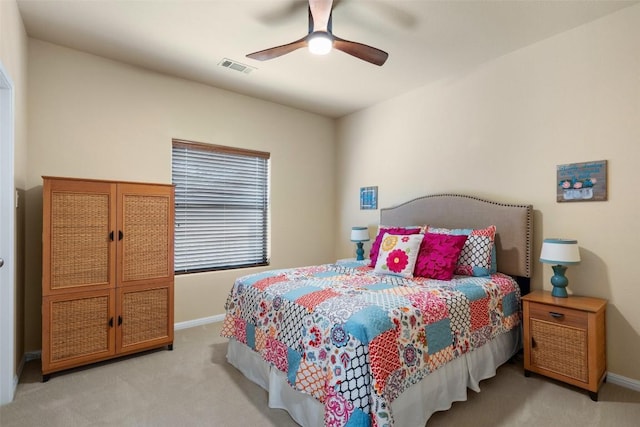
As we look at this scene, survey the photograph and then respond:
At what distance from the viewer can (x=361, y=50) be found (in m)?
2.40

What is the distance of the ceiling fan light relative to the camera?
2.20m

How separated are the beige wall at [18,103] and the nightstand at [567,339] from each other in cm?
377

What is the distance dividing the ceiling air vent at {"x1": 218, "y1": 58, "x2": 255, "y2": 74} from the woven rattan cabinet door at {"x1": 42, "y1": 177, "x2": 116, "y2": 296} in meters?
1.55

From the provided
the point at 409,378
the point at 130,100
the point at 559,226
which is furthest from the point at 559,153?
the point at 130,100

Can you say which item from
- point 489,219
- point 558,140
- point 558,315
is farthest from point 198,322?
point 558,140

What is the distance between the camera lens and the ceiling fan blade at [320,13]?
6.76 feet

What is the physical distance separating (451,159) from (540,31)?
1307mm

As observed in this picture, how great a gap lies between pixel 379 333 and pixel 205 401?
4.40 feet

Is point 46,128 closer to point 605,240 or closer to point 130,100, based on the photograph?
point 130,100

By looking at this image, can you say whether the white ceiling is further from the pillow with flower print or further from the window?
the pillow with flower print

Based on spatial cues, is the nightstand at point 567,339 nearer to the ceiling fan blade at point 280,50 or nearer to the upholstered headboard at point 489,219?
the upholstered headboard at point 489,219

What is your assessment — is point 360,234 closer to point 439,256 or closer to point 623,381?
point 439,256

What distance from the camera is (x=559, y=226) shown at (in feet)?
9.06

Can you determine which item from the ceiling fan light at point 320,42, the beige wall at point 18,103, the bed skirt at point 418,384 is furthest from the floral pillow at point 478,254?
the beige wall at point 18,103
